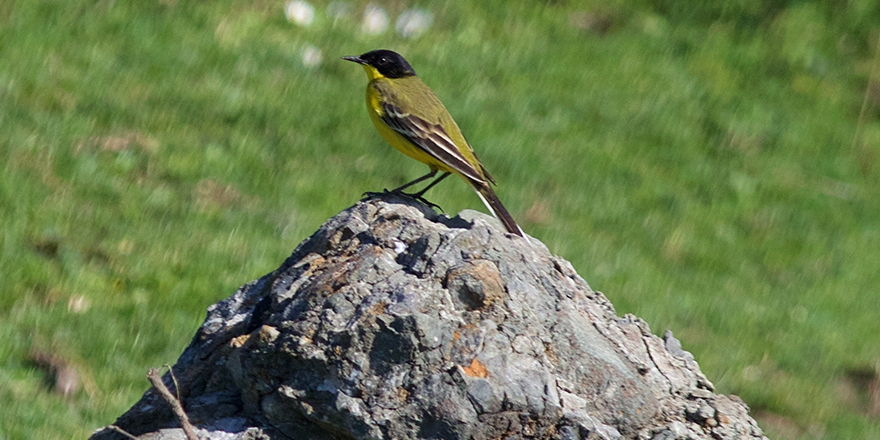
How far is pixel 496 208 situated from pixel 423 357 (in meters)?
2.26

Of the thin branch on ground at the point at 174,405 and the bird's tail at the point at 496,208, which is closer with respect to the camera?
the thin branch on ground at the point at 174,405

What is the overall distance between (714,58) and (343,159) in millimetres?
5161

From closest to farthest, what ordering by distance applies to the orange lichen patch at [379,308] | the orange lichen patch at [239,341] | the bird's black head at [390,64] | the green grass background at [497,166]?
the orange lichen patch at [379,308]
the orange lichen patch at [239,341]
the bird's black head at [390,64]
the green grass background at [497,166]

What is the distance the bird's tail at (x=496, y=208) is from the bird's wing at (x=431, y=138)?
56 millimetres

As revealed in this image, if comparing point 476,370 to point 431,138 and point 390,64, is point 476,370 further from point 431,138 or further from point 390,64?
point 390,64

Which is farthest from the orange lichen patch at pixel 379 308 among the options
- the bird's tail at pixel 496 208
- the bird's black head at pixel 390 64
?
the bird's black head at pixel 390 64

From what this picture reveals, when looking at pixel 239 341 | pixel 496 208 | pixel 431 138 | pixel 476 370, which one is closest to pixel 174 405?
pixel 239 341

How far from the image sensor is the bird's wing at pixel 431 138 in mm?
6047

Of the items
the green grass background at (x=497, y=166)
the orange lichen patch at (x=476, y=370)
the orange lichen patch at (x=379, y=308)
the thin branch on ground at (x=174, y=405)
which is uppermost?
the orange lichen patch at (x=379, y=308)

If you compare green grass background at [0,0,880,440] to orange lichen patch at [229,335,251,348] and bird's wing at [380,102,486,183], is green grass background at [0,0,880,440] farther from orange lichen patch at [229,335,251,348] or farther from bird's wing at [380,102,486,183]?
orange lichen patch at [229,335,251,348]

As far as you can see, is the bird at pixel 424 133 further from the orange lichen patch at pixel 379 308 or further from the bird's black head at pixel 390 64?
the orange lichen patch at pixel 379 308

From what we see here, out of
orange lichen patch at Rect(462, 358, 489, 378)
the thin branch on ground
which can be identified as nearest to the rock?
orange lichen patch at Rect(462, 358, 489, 378)

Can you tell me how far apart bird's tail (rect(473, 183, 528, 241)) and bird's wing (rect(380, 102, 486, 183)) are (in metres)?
0.06

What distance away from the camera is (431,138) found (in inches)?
244
